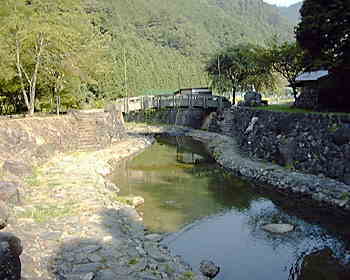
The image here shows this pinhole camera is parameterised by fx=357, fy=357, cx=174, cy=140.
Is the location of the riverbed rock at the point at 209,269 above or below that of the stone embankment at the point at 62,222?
below

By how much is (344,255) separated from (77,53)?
1676 centimetres

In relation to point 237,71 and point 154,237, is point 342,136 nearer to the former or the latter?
point 154,237

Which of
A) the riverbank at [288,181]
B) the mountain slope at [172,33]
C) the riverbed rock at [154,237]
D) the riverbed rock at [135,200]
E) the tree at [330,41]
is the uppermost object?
the mountain slope at [172,33]

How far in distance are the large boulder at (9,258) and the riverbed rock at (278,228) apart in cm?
695

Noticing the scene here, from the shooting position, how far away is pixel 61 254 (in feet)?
22.4

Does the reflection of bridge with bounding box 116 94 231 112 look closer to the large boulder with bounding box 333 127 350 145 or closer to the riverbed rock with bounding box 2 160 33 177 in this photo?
the riverbed rock with bounding box 2 160 33 177

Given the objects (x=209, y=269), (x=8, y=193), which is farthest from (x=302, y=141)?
(x=8, y=193)

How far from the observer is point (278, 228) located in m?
9.71

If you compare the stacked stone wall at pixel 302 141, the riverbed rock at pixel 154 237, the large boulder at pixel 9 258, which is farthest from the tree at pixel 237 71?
the large boulder at pixel 9 258

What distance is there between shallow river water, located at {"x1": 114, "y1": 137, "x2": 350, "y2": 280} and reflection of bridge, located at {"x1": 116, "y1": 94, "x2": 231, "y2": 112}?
42.5 ft

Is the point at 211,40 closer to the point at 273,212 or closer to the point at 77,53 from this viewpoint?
the point at 77,53

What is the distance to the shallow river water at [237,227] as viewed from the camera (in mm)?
7836

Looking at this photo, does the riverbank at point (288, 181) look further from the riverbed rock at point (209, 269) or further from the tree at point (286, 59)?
A: the tree at point (286, 59)

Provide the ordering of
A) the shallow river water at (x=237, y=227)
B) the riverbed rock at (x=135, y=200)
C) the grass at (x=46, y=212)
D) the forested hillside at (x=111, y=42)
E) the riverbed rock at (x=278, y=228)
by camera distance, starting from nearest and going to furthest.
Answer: the shallow river water at (x=237, y=227)
the grass at (x=46, y=212)
the riverbed rock at (x=278, y=228)
the riverbed rock at (x=135, y=200)
the forested hillside at (x=111, y=42)
